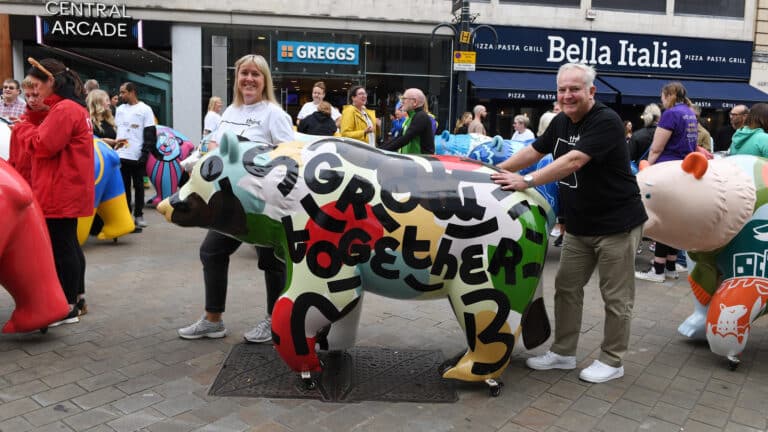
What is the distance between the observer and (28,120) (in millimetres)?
4469

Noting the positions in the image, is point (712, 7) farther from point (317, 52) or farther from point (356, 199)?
point (356, 199)

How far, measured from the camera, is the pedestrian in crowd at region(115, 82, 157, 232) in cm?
843

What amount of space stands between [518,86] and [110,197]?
12218 millimetres

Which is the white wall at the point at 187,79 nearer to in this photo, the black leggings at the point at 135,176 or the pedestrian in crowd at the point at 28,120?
the black leggings at the point at 135,176

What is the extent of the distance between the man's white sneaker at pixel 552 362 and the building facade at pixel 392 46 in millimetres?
13136

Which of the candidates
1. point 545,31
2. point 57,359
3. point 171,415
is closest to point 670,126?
point 171,415

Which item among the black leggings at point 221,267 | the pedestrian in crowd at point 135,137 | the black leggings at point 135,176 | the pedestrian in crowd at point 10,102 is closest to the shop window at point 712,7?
the pedestrian in crowd at point 135,137

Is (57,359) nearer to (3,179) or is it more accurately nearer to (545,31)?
(3,179)

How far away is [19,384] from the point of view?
3551 mm

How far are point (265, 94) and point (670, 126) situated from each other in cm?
414

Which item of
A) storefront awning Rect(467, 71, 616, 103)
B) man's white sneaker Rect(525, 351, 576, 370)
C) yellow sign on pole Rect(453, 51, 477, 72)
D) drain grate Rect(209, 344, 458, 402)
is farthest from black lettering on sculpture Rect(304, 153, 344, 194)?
storefront awning Rect(467, 71, 616, 103)

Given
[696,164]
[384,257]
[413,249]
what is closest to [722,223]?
[696,164]

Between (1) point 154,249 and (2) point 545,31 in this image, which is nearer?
(1) point 154,249

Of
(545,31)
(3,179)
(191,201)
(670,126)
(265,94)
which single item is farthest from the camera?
(545,31)
